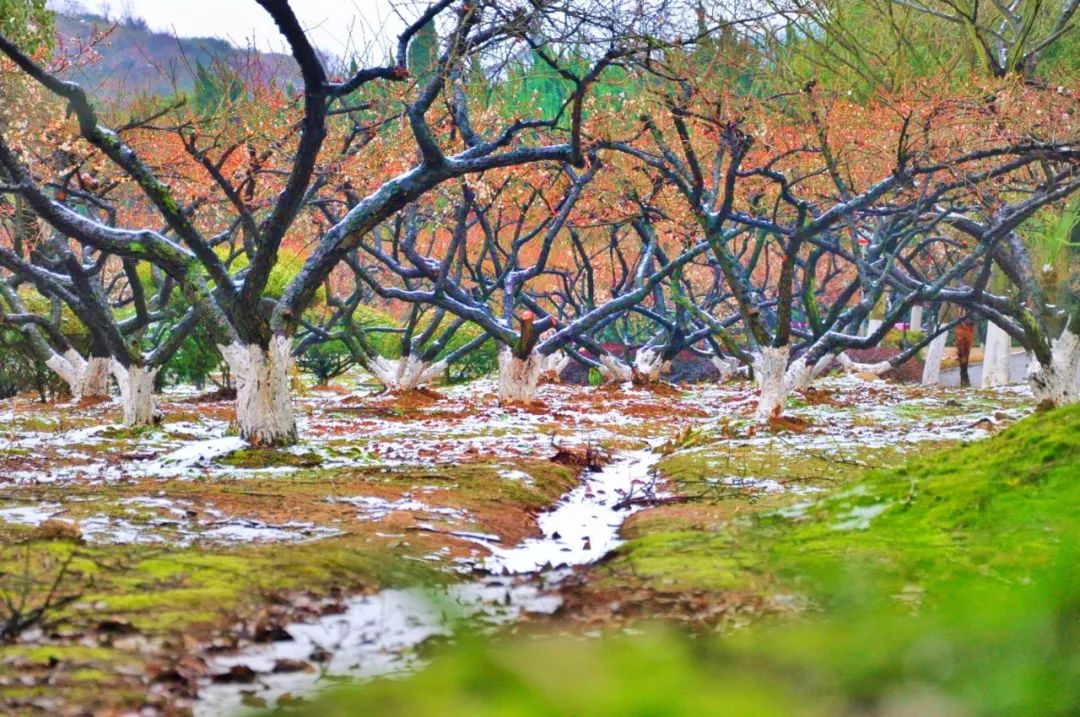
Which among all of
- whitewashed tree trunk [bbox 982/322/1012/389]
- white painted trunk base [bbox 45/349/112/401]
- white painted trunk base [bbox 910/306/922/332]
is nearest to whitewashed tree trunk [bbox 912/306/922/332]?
white painted trunk base [bbox 910/306/922/332]

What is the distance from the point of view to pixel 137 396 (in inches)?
520

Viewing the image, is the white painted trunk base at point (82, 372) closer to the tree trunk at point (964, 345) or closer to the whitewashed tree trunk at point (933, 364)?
the tree trunk at point (964, 345)

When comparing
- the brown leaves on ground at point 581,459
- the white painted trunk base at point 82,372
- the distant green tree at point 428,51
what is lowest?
the brown leaves on ground at point 581,459

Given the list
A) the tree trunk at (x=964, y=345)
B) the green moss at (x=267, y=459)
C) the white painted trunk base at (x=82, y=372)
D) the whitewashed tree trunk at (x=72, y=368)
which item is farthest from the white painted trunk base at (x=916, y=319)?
the green moss at (x=267, y=459)

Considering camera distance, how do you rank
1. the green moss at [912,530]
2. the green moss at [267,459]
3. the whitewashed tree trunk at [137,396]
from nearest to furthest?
the green moss at [912,530] < the green moss at [267,459] < the whitewashed tree trunk at [137,396]

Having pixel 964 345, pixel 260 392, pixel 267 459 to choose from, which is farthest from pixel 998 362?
pixel 267 459

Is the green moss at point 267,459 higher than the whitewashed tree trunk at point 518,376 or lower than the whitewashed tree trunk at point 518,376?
lower

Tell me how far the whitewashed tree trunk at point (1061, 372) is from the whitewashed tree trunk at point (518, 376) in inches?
335

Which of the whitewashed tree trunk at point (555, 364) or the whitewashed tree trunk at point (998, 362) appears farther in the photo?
the whitewashed tree trunk at point (555, 364)

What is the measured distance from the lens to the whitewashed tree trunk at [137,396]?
1320 centimetres

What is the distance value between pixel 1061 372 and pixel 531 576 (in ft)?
38.1

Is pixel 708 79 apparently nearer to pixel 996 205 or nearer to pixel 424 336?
pixel 996 205

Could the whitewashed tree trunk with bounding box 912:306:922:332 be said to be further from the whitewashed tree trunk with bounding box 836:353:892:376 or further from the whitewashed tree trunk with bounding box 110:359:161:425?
the whitewashed tree trunk with bounding box 110:359:161:425

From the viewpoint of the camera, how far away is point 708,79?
Result: 13.1 metres
